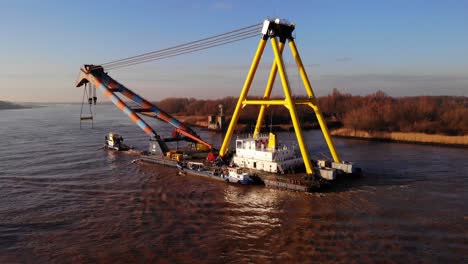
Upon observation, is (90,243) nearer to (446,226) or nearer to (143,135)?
(446,226)

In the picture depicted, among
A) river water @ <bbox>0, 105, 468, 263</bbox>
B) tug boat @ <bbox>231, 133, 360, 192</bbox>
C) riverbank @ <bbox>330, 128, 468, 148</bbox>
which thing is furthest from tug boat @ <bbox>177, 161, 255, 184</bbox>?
riverbank @ <bbox>330, 128, 468, 148</bbox>

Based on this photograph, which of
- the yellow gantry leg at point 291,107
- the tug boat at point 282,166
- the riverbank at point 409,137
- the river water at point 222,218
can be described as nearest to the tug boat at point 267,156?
the tug boat at point 282,166

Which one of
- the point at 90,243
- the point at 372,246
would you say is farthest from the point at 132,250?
the point at 372,246

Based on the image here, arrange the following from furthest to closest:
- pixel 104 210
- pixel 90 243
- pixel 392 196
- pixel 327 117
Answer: pixel 327 117 < pixel 392 196 < pixel 104 210 < pixel 90 243

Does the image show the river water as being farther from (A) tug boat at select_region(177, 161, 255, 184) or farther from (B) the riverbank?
(B) the riverbank

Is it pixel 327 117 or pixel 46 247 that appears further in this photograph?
pixel 327 117

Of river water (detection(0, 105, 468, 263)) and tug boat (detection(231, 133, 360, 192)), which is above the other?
tug boat (detection(231, 133, 360, 192))

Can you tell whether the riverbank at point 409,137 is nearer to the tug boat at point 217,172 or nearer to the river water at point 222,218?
the river water at point 222,218
